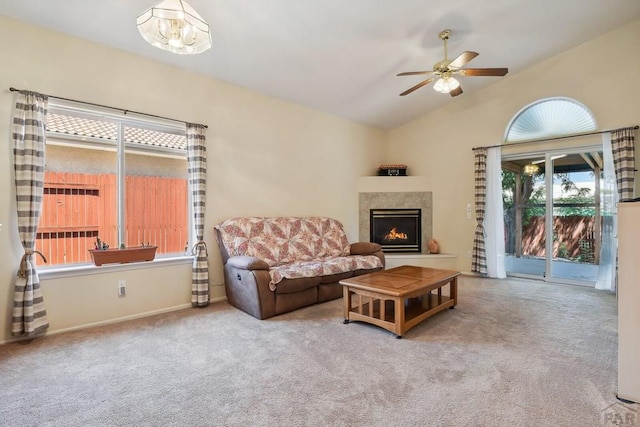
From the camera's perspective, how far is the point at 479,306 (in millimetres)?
3768

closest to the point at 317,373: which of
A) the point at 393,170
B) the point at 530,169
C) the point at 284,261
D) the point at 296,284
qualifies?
the point at 296,284

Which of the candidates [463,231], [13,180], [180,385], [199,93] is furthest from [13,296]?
[463,231]

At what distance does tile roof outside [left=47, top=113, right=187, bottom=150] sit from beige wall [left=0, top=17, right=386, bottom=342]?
233mm

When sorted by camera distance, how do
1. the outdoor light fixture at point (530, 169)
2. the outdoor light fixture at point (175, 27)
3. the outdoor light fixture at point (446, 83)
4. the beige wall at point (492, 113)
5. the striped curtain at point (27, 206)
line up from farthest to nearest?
1. the outdoor light fixture at point (530, 169)
2. the beige wall at point (492, 113)
3. the outdoor light fixture at point (446, 83)
4. the striped curtain at point (27, 206)
5. the outdoor light fixture at point (175, 27)

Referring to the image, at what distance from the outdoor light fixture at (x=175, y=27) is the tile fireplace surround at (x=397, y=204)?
4.30 metres

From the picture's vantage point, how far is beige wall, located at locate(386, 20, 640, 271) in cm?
428

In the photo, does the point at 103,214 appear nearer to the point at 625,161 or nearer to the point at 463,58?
the point at 463,58

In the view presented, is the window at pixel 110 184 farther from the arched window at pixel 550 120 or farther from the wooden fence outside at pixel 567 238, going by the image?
the wooden fence outside at pixel 567 238

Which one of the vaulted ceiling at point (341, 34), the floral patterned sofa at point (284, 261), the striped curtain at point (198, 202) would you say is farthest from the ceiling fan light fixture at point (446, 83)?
the striped curtain at point (198, 202)

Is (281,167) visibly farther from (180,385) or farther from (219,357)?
(180,385)

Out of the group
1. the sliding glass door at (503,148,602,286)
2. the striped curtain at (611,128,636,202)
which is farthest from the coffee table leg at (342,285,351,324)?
the striped curtain at (611,128,636,202)

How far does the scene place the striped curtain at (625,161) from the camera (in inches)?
164

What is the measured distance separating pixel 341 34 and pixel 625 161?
399 centimetres

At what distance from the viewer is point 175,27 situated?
2.12 m
